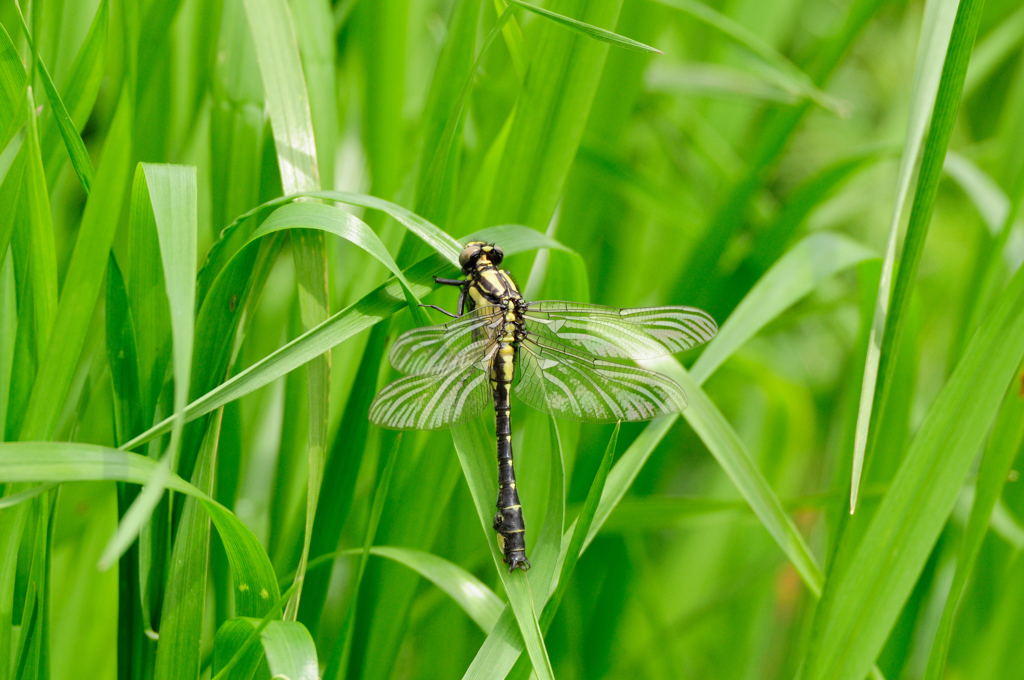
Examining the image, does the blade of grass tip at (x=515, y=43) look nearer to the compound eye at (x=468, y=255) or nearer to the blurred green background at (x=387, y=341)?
the blurred green background at (x=387, y=341)

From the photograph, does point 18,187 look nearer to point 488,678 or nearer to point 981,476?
point 488,678

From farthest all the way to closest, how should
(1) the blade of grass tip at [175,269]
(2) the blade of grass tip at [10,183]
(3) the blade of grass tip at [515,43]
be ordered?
(3) the blade of grass tip at [515,43]
(2) the blade of grass tip at [10,183]
(1) the blade of grass tip at [175,269]

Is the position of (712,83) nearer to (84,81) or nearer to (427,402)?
(427,402)

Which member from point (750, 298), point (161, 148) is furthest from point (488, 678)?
point (161, 148)

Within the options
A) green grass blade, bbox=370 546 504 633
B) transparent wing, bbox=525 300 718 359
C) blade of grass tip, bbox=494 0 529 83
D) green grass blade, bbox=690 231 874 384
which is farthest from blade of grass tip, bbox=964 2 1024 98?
green grass blade, bbox=370 546 504 633

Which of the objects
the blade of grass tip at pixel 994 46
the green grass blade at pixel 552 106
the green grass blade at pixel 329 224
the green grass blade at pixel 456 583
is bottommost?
the green grass blade at pixel 456 583

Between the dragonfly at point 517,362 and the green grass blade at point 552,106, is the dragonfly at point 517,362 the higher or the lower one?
the lower one

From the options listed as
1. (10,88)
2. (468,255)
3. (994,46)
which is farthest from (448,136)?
(994,46)

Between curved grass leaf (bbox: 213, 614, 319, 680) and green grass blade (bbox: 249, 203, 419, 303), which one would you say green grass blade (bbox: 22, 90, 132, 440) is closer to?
green grass blade (bbox: 249, 203, 419, 303)

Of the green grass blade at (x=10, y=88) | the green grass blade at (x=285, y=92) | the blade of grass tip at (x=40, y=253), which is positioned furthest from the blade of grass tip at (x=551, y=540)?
the green grass blade at (x=10, y=88)
